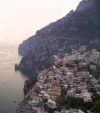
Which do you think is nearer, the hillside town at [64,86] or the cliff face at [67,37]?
the hillside town at [64,86]

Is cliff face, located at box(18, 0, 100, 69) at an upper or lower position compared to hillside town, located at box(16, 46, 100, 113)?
upper

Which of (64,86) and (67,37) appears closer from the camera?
(64,86)

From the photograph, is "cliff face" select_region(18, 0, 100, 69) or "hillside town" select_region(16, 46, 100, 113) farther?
"cliff face" select_region(18, 0, 100, 69)

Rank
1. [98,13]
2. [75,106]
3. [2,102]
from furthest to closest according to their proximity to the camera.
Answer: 1. [98,13]
2. [2,102]
3. [75,106]

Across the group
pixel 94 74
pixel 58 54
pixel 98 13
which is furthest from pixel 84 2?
pixel 94 74

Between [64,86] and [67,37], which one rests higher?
[67,37]

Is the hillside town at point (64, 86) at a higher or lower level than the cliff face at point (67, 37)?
lower

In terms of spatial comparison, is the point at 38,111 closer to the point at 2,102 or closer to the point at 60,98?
the point at 60,98

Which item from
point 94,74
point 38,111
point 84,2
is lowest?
point 38,111
